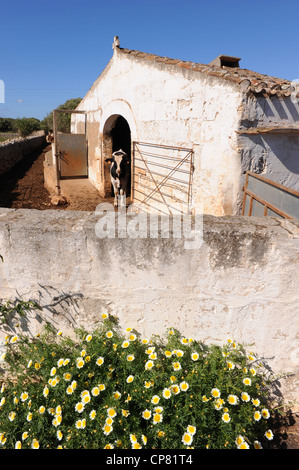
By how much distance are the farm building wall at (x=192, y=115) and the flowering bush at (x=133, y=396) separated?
111 inches

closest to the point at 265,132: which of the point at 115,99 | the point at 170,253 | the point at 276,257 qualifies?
the point at 276,257

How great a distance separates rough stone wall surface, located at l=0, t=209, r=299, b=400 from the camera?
2006mm

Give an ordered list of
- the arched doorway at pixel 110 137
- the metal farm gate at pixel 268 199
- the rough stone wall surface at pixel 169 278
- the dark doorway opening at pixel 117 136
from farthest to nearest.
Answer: the dark doorway opening at pixel 117 136 < the arched doorway at pixel 110 137 < the metal farm gate at pixel 268 199 < the rough stone wall surface at pixel 169 278

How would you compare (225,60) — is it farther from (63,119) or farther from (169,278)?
(63,119)

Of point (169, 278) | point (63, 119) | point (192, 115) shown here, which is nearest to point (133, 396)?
point (169, 278)

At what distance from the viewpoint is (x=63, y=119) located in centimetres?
2658

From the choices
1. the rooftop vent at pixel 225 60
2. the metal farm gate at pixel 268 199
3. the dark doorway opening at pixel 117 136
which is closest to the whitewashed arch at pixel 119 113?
the dark doorway opening at pixel 117 136

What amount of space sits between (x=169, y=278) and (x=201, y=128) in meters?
3.62

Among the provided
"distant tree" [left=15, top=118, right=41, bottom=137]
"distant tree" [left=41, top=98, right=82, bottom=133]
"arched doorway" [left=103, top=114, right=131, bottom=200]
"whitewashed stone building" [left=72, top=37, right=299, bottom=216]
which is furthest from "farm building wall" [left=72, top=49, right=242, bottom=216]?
"distant tree" [left=15, top=118, right=41, bottom=137]

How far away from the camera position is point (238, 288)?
2.08 m

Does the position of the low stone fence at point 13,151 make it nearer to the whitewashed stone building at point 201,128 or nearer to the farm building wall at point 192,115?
the whitewashed stone building at point 201,128

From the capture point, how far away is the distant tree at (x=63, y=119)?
86.5 feet

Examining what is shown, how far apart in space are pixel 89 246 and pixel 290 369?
188cm
